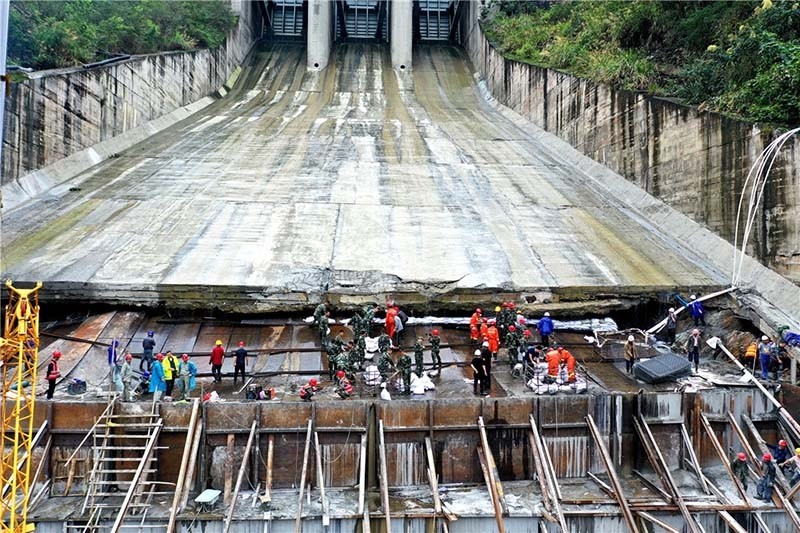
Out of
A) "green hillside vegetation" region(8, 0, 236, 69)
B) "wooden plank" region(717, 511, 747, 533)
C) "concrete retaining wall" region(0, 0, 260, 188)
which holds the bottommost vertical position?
"wooden plank" region(717, 511, 747, 533)

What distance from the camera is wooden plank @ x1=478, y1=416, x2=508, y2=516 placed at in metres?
9.39

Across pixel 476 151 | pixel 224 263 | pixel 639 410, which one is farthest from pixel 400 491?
pixel 476 151

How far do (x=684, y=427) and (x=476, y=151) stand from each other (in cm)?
1678

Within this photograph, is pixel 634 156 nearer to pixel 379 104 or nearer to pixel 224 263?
pixel 224 263

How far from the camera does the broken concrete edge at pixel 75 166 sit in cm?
1864

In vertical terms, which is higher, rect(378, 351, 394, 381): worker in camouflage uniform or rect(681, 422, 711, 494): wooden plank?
rect(378, 351, 394, 381): worker in camouflage uniform

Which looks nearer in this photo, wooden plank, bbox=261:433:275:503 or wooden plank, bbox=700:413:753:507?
wooden plank, bbox=700:413:753:507

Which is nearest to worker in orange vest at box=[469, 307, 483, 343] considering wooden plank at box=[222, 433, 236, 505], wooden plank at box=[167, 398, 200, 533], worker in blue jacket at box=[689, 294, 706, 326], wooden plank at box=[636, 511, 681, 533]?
wooden plank at box=[636, 511, 681, 533]

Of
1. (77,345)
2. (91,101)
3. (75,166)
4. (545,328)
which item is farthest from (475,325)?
(91,101)

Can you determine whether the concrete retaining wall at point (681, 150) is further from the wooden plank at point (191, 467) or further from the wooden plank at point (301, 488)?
the wooden plank at point (191, 467)

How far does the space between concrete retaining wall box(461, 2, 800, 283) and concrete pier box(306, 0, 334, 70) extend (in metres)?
16.9

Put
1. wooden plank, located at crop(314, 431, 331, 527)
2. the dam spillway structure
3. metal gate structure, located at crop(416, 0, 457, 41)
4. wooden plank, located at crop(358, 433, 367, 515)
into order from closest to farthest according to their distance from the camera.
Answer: wooden plank, located at crop(314, 431, 331, 527)
wooden plank, located at crop(358, 433, 367, 515)
the dam spillway structure
metal gate structure, located at crop(416, 0, 457, 41)

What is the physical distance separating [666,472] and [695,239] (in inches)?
363

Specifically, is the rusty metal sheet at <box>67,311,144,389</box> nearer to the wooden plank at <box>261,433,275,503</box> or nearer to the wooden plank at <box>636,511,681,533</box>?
the wooden plank at <box>261,433,275,503</box>
